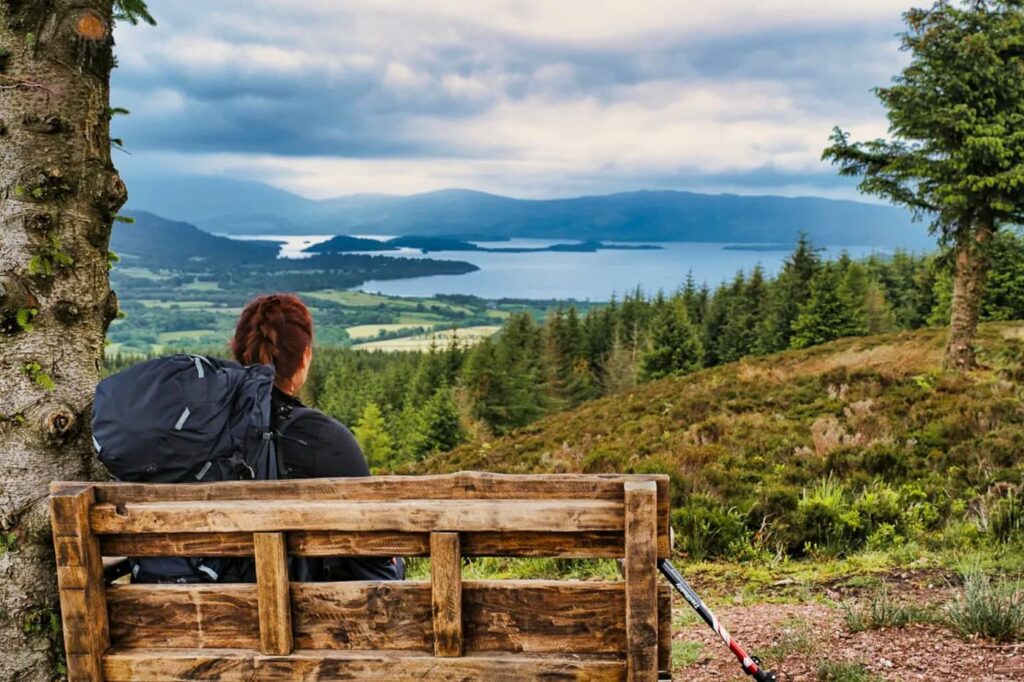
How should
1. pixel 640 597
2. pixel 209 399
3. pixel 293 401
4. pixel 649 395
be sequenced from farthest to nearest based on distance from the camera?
pixel 649 395
pixel 293 401
pixel 209 399
pixel 640 597

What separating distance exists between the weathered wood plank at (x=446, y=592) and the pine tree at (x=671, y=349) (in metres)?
47.1

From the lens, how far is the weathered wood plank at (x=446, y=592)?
2.63 metres

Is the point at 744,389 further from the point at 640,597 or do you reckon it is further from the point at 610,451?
the point at 640,597

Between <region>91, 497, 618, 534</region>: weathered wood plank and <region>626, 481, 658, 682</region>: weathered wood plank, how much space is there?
68 mm

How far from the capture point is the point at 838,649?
15.8 ft

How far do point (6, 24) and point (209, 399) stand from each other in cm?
219

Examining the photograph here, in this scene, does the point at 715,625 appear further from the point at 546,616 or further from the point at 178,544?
the point at 178,544

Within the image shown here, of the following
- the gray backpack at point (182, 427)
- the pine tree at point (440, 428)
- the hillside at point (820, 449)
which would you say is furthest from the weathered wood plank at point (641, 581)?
the pine tree at point (440, 428)

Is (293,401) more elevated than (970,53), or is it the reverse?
(970,53)

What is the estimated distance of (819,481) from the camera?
33.7ft

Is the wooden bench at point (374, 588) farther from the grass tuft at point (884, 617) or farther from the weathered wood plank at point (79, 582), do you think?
the grass tuft at point (884, 617)

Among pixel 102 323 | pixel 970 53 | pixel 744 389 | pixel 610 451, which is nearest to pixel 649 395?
pixel 744 389

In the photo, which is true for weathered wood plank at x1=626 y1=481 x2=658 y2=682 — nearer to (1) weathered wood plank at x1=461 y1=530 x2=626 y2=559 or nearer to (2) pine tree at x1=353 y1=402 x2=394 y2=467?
(1) weathered wood plank at x1=461 y1=530 x2=626 y2=559

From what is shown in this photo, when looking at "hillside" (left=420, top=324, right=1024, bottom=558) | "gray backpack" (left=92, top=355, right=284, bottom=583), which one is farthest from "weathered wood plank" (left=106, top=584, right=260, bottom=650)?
"hillside" (left=420, top=324, right=1024, bottom=558)
